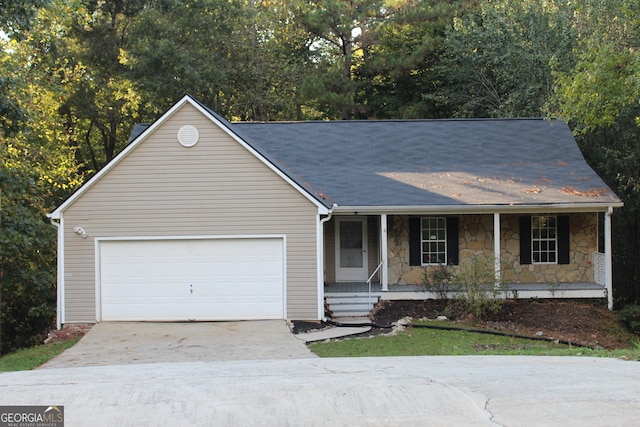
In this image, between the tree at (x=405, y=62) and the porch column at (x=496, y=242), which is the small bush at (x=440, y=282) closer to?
the porch column at (x=496, y=242)

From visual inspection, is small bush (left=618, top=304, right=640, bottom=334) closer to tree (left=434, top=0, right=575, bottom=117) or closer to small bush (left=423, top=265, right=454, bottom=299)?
small bush (left=423, top=265, right=454, bottom=299)

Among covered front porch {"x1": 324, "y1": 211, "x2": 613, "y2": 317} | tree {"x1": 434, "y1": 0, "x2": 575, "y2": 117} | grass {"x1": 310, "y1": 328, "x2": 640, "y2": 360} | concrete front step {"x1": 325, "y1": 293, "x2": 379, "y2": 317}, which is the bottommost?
grass {"x1": 310, "y1": 328, "x2": 640, "y2": 360}

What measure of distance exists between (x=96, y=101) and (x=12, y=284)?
38.2 feet

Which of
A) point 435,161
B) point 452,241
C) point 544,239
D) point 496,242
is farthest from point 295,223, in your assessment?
point 544,239

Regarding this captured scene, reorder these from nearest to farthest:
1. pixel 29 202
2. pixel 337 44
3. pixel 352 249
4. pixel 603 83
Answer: pixel 603 83
pixel 352 249
pixel 29 202
pixel 337 44

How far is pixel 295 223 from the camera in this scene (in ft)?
52.0

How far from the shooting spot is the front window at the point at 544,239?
18656 mm

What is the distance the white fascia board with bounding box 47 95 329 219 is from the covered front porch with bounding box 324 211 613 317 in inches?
114

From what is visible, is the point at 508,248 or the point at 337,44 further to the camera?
the point at 337,44

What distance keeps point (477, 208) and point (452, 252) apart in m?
2.02

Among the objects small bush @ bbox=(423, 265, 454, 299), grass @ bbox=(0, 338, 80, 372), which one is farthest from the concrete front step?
grass @ bbox=(0, 338, 80, 372)

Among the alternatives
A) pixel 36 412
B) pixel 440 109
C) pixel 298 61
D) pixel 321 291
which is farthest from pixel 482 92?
pixel 36 412

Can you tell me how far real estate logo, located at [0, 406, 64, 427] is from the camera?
6.42m

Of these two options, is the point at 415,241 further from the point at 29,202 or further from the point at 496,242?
the point at 29,202
